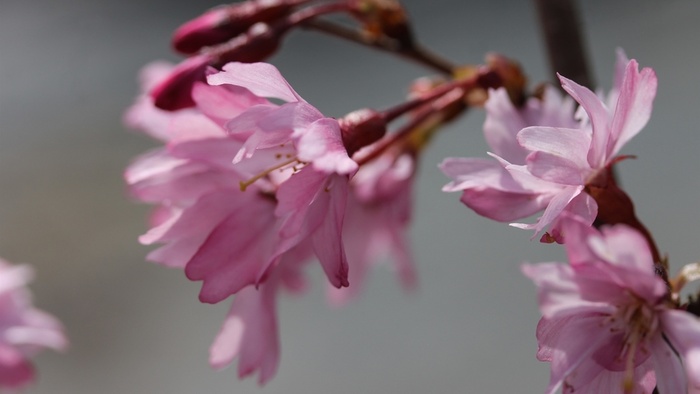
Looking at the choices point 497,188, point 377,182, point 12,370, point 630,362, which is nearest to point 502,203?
point 497,188

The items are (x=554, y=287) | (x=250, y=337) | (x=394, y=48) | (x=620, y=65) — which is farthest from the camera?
(x=394, y=48)

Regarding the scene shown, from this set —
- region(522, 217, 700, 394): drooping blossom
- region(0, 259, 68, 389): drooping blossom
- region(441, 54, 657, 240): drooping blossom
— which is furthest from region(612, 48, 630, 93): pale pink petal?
region(0, 259, 68, 389): drooping blossom

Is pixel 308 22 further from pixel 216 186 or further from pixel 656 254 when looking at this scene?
A: pixel 656 254

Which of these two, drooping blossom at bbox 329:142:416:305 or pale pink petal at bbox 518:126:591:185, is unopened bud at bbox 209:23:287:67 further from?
pale pink petal at bbox 518:126:591:185

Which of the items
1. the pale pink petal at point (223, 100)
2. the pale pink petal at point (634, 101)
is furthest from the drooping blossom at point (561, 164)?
the pale pink petal at point (223, 100)

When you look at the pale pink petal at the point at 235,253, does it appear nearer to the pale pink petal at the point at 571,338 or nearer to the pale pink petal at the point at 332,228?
the pale pink petal at the point at 332,228

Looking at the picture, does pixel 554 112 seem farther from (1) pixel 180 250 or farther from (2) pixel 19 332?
(2) pixel 19 332

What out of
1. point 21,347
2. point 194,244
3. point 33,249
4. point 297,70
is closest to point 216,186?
point 194,244

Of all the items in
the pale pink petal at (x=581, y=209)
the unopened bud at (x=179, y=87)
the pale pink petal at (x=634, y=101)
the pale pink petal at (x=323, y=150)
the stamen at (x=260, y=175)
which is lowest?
the pale pink petal at (x=581, y=209)
